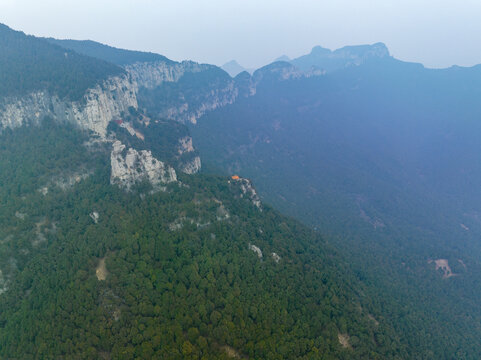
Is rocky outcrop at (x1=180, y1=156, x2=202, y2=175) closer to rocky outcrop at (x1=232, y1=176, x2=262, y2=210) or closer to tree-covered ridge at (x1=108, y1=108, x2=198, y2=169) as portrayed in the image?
tree-covered ridge at (x1=108, y1=108, x2=198, y2=169)

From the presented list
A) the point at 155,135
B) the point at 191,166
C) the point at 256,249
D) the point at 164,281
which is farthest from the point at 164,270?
the point at 155,135

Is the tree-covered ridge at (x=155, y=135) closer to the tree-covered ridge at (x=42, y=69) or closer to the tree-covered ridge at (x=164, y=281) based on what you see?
the tree-covered ridge at (x=42, y=69)

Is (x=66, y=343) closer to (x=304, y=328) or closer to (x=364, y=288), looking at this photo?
(x=304, y=328)

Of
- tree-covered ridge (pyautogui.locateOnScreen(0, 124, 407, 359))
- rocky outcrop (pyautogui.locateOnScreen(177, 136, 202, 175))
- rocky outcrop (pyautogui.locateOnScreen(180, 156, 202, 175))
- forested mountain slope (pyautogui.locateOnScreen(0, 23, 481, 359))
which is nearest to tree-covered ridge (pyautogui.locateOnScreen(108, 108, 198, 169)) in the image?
rocky outcrop (pyautogui.locateOnScreen(177, 136, 202, 175))

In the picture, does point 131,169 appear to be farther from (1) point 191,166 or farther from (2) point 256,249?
(1) point 191,166

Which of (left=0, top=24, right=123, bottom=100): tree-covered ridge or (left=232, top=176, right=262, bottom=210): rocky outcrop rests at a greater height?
(left=0, top=24, right=123, bottom=100): tree-covered ridge

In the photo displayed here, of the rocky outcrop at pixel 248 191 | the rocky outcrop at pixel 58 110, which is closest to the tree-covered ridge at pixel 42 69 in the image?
the rocky outcrop at pixel 58 110
